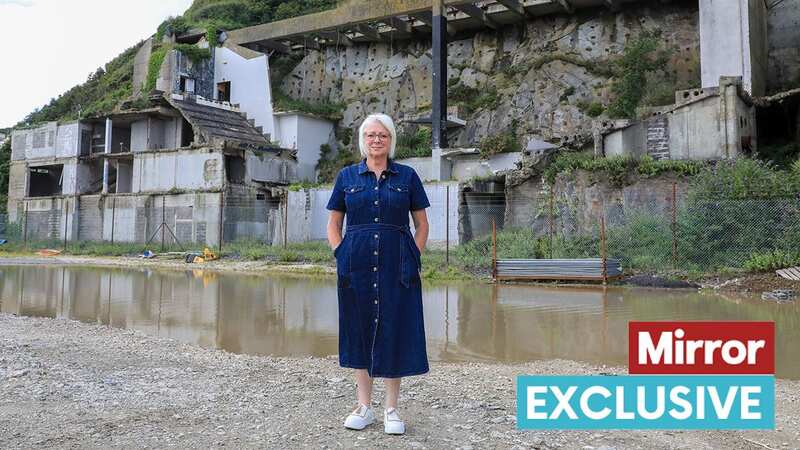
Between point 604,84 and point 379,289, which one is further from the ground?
point 604,84

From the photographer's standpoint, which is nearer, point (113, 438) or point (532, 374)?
point (113, 438)

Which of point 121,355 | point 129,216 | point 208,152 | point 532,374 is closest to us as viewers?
point 532,374

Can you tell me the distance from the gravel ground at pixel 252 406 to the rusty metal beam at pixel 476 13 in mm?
31120

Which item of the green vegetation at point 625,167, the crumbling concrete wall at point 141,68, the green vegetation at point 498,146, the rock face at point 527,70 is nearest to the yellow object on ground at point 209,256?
the green vegetation at point 625,167

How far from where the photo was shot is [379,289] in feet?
11.6

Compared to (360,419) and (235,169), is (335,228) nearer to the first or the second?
(360,419)

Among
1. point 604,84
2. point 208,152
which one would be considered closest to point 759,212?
point 604,84

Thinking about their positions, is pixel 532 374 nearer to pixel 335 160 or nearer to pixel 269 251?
pixel 269 251

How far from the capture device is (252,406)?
4125mm

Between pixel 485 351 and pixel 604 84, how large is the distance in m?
29.4

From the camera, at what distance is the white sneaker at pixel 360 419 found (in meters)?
3.54

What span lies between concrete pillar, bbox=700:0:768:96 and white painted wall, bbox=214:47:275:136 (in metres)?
24.4

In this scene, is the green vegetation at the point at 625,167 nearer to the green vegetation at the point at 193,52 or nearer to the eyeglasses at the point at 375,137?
the eyeglasses at the point at 375,137

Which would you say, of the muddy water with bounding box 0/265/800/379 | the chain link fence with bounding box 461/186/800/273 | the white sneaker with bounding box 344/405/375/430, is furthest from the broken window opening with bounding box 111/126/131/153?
the white sneaker with bounding box 344/405/375/430
